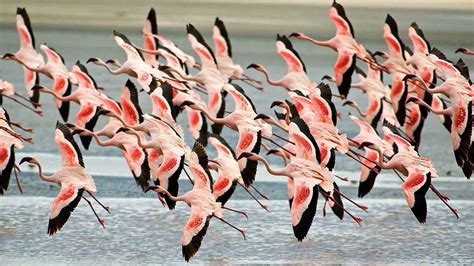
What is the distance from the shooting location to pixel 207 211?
21.6 ft

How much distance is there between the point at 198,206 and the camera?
21.7 ft

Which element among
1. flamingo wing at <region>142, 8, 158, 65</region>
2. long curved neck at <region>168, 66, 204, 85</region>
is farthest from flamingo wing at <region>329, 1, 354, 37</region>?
flamingo wing at <region>142, 8, 158, 65</region>

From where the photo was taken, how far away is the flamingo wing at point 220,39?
909 cm

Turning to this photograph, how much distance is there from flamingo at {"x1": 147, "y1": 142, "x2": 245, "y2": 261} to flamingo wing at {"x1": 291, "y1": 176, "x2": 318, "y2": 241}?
0.36m

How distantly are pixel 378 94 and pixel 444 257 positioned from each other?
7.49ft

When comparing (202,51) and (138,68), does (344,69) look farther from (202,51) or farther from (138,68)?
(138,68)

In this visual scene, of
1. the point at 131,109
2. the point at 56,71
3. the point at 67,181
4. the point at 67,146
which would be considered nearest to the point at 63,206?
the point at 67,181

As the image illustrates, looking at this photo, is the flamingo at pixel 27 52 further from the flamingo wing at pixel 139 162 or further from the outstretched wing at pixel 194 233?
the outstretched wing at pixel 194 233

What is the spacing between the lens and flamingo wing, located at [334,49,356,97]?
8523 mm

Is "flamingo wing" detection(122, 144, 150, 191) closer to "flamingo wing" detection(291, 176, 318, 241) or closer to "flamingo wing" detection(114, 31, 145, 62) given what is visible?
"flamingo wing" detection(291, 176, 318, 241)

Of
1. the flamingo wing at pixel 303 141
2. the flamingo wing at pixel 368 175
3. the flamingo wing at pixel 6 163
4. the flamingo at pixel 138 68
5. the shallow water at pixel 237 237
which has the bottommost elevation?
the shallow water at pixel 237 237

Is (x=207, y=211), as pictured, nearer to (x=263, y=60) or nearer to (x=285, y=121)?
(x=285, y=121)

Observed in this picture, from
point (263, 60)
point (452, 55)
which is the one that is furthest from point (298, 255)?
point (452, 55)

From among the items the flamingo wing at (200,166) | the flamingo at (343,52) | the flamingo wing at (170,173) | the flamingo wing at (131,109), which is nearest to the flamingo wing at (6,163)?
the flamingo wing at (131,109)
